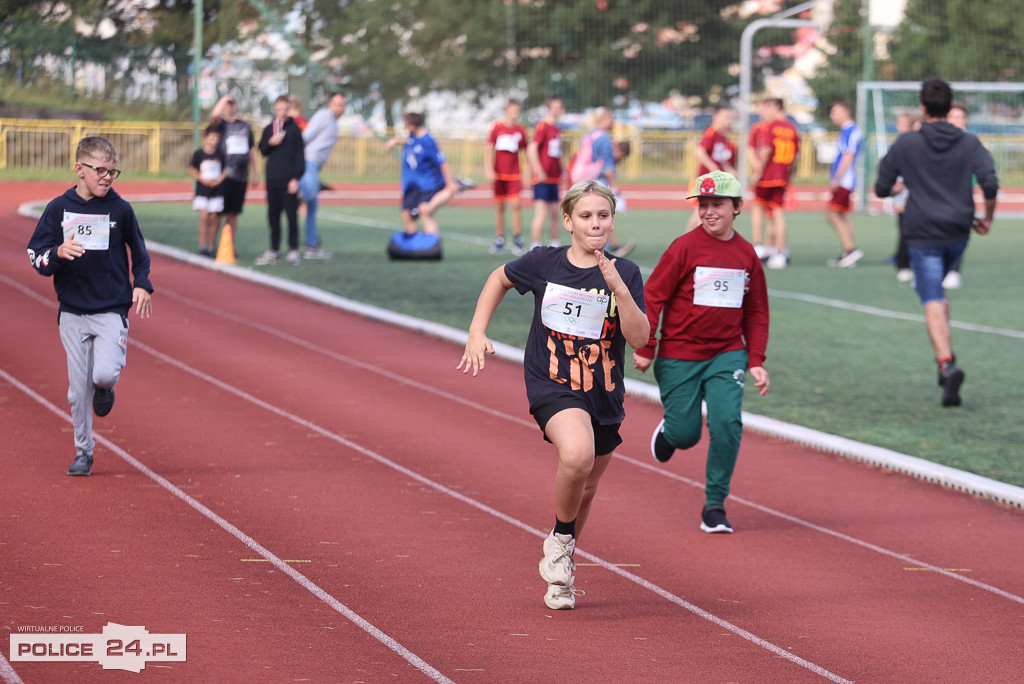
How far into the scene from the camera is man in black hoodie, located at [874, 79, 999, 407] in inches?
409

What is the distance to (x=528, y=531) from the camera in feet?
22.9

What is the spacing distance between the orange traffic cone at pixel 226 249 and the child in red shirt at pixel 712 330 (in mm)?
11670

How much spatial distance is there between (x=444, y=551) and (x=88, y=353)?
2.38 metres

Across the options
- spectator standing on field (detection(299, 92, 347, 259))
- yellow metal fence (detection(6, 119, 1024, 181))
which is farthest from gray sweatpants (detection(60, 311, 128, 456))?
yellow metal fence (detection(6, 119, 1024, 181))

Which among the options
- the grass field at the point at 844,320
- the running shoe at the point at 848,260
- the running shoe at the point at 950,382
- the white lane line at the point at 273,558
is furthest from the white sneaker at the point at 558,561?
the running shoe at the point at 848,260

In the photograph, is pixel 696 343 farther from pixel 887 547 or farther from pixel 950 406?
pixel 950 406

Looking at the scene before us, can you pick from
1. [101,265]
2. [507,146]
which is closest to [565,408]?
[101,265]

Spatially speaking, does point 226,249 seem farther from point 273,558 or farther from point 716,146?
point 273,558

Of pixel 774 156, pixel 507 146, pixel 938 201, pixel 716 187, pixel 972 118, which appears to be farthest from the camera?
pixel 972 118

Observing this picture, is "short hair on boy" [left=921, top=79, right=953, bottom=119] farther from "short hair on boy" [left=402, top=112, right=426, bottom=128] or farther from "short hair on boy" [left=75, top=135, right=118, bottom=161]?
"short hair on boy" [left=402, top=112, right=426, bottom=128]

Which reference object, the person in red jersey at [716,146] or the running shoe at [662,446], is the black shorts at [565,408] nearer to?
the running shoe at [662,446]

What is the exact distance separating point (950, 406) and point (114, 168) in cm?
617

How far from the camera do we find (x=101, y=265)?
24.6 feet

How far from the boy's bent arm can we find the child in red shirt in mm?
1501
